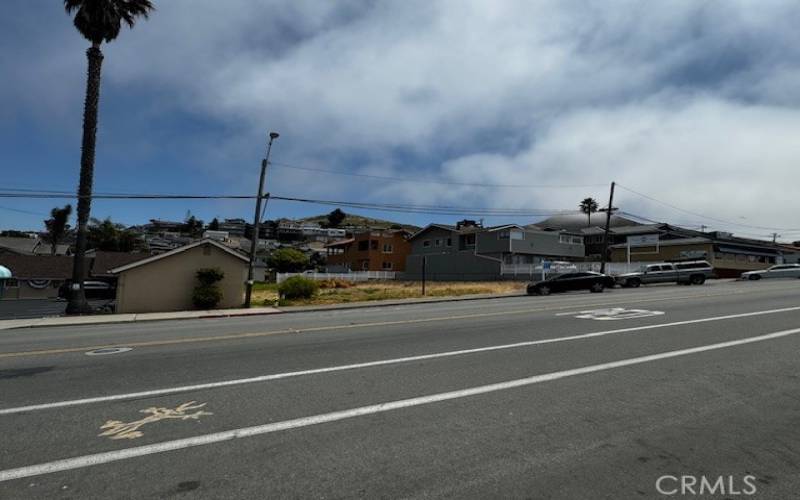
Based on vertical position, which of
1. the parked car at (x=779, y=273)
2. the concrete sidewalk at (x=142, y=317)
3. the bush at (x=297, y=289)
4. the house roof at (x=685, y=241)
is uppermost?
the house roof at (x=685, y=241)

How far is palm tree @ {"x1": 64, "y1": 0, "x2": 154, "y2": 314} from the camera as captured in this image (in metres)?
22.5

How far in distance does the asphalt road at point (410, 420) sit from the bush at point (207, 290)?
49.2ft

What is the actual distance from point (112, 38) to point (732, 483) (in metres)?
28.0

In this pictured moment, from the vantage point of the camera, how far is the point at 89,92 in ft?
75.7

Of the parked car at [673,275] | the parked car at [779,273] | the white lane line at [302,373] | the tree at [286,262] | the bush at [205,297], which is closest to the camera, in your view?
the white lane line at [302,373]

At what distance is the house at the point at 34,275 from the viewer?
45.0m

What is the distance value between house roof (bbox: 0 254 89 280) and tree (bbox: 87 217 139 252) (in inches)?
1355

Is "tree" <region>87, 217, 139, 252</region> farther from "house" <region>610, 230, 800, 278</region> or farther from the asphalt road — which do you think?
the asphalt road

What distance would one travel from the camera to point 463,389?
6.14 meters

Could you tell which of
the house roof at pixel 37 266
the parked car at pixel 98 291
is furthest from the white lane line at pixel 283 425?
the house roof at pixel 37 266

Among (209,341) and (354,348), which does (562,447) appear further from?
(209,341)

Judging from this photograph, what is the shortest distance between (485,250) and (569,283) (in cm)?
2562

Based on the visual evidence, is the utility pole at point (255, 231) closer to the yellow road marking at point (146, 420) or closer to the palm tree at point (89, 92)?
the palm tree at point (89, 92)

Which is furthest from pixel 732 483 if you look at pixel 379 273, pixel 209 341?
pixel 379 273
